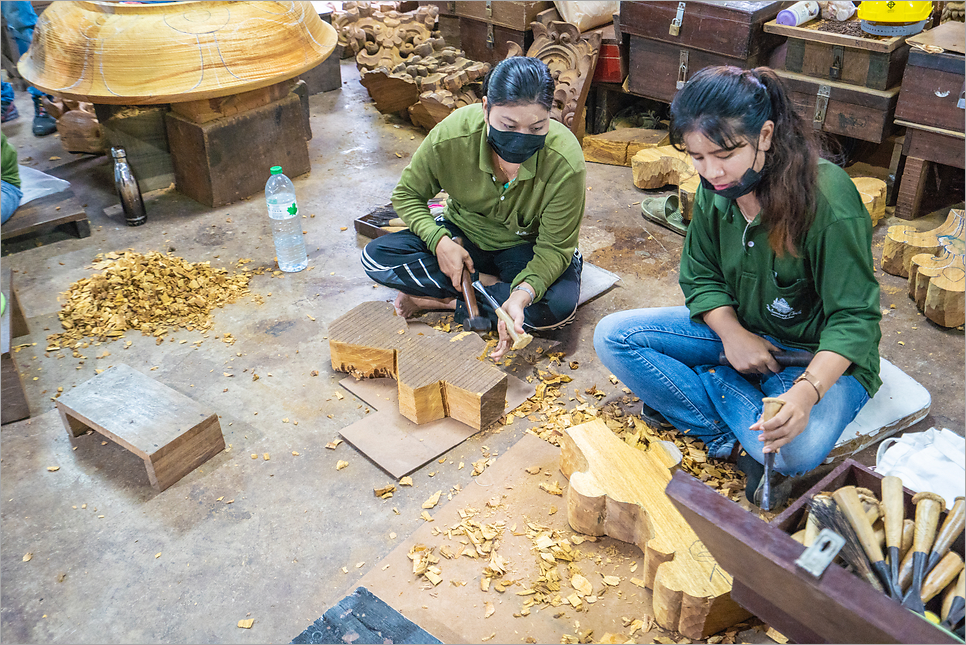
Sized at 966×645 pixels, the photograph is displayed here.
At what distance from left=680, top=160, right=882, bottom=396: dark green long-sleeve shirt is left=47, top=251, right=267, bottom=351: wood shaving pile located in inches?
88.7

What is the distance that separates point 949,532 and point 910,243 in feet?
8.52

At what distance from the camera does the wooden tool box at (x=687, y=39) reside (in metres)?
4.32

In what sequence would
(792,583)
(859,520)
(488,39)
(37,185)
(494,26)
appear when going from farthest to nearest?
(488,39) → (494,26) → (37,185) → (859,520) → (792,583)

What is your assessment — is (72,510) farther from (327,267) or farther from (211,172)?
(211,172)

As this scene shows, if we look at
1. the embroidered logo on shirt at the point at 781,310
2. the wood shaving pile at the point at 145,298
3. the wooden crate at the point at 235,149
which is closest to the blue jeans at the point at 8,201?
the wood shaving pile at the point at 145,298

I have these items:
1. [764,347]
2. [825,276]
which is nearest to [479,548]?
[764,347]

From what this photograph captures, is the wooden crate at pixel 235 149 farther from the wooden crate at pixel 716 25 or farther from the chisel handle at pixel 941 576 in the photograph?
the chisel handle at pixel 941 576

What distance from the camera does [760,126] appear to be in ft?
6.57

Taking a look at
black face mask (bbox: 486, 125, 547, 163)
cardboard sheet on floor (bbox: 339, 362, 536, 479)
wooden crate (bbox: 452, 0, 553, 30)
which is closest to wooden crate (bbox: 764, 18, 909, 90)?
wooden crate (bbox: 452, 0, 553, 30)

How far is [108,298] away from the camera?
3.61 m

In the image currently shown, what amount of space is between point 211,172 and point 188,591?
2.99 metres

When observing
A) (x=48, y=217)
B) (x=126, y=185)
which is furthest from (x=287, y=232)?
(x=48, y=217)

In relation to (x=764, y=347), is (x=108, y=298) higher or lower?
lower

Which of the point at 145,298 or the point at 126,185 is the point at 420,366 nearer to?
the point at 145,298
